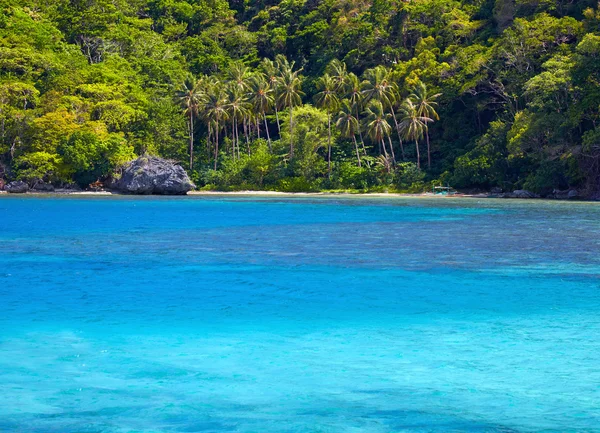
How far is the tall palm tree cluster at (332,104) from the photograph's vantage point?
275 feet

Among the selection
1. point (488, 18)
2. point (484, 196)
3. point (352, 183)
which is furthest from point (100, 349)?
point (488, 18)

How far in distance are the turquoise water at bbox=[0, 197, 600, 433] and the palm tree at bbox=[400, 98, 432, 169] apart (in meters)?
52.1

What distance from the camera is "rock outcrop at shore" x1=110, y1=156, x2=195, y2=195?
81.2m

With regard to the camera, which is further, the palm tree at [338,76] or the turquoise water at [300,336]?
the palm tree at [338,76]

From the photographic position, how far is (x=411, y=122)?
8238 centimetres

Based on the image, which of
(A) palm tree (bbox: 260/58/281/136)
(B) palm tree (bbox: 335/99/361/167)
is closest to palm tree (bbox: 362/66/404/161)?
(B) palm tree (bbox: 335/99/361/167)

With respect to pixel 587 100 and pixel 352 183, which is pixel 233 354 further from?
pixel 352 183

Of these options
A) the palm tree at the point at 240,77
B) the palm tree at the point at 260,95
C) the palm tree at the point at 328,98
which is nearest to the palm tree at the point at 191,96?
the palm tree at the point at 240,77

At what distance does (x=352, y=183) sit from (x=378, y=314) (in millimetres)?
70265

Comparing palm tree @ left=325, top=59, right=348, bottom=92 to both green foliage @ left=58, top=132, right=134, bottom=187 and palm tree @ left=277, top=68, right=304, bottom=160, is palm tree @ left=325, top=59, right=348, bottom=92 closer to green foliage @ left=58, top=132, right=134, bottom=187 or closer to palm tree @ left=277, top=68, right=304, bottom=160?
palm tree @ left=277, top=68, right=304, bottom=160

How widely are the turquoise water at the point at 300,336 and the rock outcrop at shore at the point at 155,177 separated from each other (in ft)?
167

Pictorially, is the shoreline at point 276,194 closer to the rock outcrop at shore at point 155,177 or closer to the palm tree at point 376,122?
the rock outcrop at shore at point 155,177

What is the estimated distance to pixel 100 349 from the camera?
12797 millimetres

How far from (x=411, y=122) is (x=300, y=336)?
70500mm
